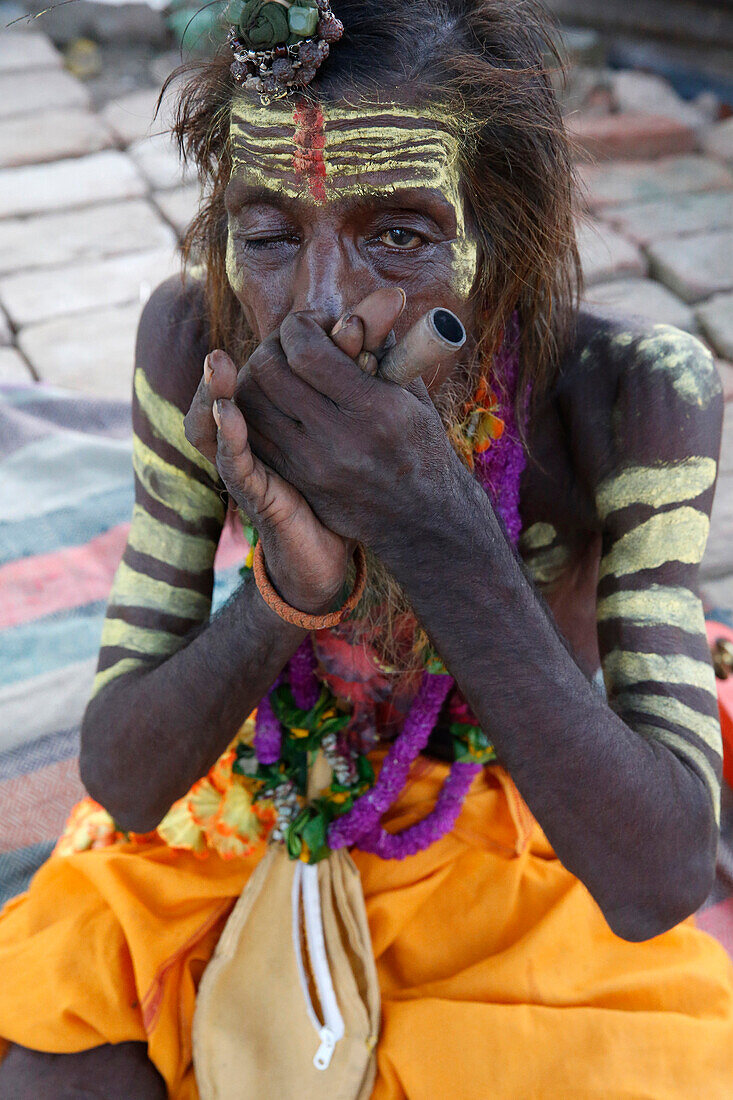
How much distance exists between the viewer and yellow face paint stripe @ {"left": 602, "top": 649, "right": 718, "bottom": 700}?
163 cm

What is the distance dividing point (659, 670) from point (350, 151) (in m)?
0.91

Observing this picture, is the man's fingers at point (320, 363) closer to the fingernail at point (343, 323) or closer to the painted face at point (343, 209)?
the fingernail at point (343, 323)

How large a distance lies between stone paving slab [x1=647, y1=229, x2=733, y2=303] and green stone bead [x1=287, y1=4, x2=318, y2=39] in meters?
3.40

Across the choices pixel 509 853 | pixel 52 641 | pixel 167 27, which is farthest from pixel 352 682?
pixel 167 27

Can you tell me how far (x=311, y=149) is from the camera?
1.43m

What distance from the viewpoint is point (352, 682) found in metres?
1.90

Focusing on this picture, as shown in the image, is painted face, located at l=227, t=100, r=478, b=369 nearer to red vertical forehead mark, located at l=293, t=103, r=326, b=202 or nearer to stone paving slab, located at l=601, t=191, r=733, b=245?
red vertical forehead mark, located at l=293, t=103, r=326, b=202

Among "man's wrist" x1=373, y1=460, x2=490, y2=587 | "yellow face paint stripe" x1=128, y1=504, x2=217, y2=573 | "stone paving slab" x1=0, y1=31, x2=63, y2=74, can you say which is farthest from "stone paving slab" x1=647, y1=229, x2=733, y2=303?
"stone paving slab" x1=0, y1=31, x2=63, y2=74

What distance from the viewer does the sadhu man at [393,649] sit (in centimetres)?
138

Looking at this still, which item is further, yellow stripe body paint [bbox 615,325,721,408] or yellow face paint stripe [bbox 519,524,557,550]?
yellow face paint stripe [bbox 519,524,557,550]

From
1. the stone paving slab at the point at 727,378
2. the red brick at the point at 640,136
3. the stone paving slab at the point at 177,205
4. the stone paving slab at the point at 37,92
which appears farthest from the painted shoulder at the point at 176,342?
the stone paving slab at the point at 37,92

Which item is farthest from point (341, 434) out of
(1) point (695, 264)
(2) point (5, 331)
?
(1) point (695, 264)

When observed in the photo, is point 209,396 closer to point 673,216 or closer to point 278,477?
point 278,477

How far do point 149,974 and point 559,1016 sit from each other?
2.17ft
